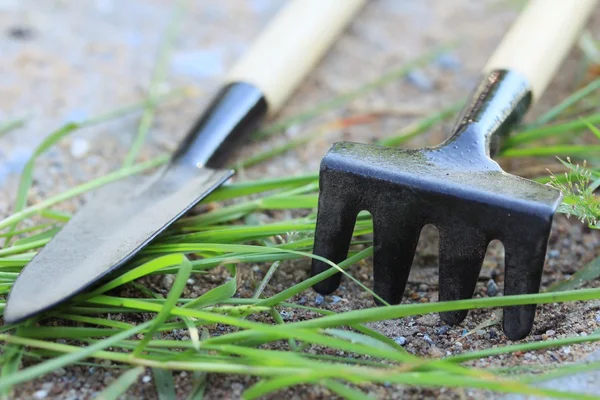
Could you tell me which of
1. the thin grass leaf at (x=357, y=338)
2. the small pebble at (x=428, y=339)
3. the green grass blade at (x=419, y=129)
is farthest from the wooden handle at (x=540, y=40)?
the thin grass leaf at (x=357, y=338)

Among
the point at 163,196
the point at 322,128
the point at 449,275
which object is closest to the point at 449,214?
the point at 449,275

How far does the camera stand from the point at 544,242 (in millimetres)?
1000

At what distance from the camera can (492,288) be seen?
1289mm

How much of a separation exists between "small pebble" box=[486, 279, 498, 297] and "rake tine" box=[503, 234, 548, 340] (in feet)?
0.63

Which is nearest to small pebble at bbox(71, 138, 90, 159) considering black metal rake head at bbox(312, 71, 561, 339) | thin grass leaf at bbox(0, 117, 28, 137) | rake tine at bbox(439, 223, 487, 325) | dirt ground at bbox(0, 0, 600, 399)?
dirt ground at bbox(0, 0, 600, 399)

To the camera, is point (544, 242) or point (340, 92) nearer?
point (544, 242)

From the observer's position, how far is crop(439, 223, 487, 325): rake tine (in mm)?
1059

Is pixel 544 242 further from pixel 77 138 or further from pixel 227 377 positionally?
pixel 77 138

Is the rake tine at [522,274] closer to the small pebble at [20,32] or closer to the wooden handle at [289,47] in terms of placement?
the wooden handle at [289,47]

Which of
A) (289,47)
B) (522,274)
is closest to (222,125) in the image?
(289,47)

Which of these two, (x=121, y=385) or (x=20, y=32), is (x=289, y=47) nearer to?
(x=20, y=32)

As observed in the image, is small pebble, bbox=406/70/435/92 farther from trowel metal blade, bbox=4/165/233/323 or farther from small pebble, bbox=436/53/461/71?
trowel metal blade, bbox=4/165/233/323

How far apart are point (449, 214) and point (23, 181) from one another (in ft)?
2.67

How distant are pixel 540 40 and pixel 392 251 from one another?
2.21 ft
